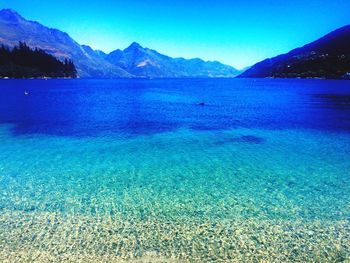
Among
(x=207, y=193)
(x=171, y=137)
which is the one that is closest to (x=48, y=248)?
(x=207, y=193)

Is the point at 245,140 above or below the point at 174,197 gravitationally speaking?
below

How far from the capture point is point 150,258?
13.5 m

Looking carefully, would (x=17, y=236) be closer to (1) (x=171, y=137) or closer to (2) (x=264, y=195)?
(2) (x=264, y=195)

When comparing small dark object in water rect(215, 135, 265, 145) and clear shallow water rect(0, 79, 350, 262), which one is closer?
clear shallow water rect(0, 79, 350, 262)

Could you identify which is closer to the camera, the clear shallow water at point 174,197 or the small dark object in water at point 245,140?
the clear shallow water at point 174,197

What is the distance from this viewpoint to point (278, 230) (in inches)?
631

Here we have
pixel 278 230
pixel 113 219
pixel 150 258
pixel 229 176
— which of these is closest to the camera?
pixel 150 258

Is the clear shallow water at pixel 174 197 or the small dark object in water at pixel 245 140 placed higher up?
the clear shallow water at pixel 174 197

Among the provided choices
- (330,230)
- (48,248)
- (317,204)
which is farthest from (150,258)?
(317,204)

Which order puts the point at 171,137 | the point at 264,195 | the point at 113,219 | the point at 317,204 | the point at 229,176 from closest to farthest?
the point at 113,219 → the point at 317,204 → the point at 264,195 → the point at 229,176 → the point at 171,137

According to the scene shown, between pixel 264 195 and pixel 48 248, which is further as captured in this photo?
pixel 264 195

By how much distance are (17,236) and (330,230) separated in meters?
16.7

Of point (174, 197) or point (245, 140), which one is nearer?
point (174, 197)

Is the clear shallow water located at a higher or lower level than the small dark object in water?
higher
